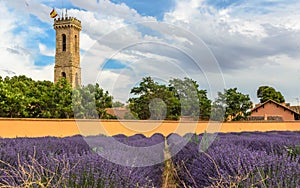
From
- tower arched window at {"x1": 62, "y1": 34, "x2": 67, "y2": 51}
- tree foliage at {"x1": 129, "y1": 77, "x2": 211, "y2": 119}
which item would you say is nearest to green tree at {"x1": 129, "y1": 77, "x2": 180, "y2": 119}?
tree foliage at {"x1": 129, "y1": 77, "x2": 211, "y2": 119}

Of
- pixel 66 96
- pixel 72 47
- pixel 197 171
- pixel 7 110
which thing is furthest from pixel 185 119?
pixel 72 47

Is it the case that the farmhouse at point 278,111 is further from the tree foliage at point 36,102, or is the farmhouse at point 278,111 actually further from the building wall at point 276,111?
the tree foliage at point 36,102

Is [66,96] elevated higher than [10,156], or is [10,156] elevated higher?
[66,96]

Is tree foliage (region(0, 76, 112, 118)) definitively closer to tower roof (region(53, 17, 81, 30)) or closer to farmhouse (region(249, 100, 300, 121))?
farmhouse (region(249, 100, 300, 121))

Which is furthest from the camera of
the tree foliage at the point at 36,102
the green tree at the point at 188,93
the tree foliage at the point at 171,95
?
the tree foliage at the point at 36,102

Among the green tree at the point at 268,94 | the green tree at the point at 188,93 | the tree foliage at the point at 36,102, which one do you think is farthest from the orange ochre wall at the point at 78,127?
the green tree at the point at 268,94

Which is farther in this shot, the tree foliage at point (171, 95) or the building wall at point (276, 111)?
the building wall at point (276, 111)

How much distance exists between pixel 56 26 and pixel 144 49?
233 ft

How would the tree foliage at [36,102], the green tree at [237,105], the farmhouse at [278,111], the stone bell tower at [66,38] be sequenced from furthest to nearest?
the stone bell tower at [66,38] < the farmhouse at [278,111] < the green tree at [237,105] < the tree foliage at [36,102]

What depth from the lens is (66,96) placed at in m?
31.7

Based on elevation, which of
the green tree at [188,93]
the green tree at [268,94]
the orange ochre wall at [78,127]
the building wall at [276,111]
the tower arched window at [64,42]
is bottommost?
the orange ochre wall at [78,127]

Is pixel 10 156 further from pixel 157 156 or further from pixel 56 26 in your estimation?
pixel 56 26

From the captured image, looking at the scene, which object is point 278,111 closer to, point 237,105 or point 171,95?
point 237,105

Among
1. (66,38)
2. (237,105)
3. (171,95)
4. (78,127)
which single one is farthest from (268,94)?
(171,95)
